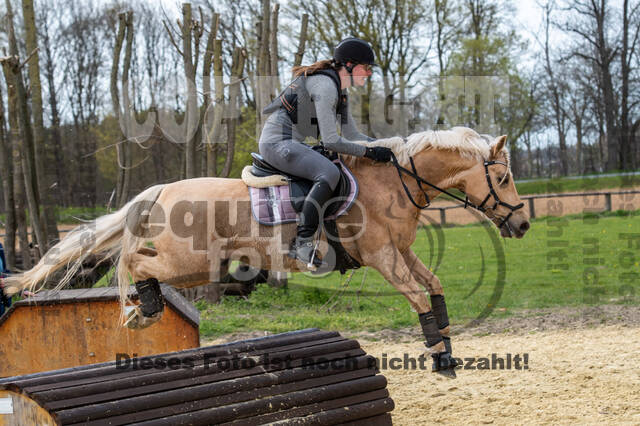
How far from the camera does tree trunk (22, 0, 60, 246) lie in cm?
771

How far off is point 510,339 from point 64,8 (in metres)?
28.4

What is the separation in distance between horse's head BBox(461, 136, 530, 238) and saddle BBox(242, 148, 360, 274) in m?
0.83

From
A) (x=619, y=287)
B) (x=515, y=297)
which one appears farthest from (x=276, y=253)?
(x=619, y=287)

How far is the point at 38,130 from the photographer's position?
768 cm

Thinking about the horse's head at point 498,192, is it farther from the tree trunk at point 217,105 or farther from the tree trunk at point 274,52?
the tree trunk at point 274,52

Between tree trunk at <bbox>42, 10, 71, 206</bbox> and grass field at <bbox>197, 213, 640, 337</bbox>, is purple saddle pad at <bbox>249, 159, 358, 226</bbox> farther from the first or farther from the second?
tree trunk at <bbox>42, 10, 71, 206</bbox>

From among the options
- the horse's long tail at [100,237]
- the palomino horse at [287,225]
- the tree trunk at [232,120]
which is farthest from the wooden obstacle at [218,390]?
the tree trunk at [232,120]

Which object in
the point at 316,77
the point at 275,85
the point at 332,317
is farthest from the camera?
the point at 275,85

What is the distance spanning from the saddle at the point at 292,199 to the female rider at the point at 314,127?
0.08 meters

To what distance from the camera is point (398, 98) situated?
21.5 metres

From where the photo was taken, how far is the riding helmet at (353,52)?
12.4ft

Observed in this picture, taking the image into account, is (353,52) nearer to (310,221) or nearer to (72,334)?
(310,221)

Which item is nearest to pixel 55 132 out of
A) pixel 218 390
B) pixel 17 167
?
pixel 17 167

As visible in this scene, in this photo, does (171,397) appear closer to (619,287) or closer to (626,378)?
(626,378)
